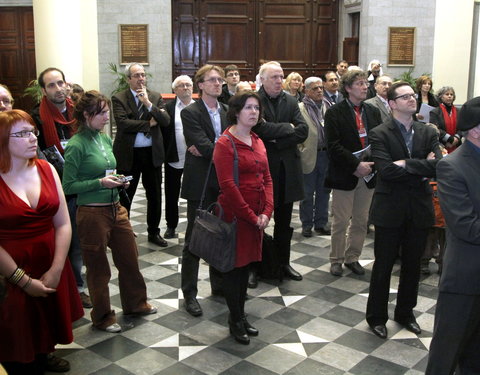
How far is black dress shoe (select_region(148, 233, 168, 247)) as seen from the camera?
6715 millimetres

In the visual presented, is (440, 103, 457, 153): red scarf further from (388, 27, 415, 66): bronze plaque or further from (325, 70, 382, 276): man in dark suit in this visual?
(388, 27, 415, 66): bronze plaque

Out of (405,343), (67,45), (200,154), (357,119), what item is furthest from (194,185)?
(67,45)

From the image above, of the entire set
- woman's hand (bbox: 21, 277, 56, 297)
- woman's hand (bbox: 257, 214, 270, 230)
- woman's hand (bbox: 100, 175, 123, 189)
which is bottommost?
woman's hand (bbox: 21, 277, 56, 297)

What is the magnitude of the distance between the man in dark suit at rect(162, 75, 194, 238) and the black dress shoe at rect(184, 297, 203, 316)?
2.17 metres

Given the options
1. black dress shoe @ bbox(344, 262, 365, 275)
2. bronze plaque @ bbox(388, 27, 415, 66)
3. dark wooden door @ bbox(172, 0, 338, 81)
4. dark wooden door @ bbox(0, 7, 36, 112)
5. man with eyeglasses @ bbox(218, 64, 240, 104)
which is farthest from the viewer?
dark wooden door @ bbox(0, 7, 36, 112)

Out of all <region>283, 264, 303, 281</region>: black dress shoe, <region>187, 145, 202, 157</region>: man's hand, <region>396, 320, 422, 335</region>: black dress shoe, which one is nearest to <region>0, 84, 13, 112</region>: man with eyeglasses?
<region>187, 145, 202, 157</region>: man's hand

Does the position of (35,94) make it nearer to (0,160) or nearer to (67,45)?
(67,45)

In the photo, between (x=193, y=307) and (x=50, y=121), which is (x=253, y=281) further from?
(x=50, y=121)

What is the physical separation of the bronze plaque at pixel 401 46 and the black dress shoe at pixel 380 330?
1157 cm

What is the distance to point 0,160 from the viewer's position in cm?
348

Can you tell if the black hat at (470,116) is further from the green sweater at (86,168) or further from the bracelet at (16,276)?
the bracelet at (16,276)

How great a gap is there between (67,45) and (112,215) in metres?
6.36

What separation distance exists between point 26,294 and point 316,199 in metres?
4.29

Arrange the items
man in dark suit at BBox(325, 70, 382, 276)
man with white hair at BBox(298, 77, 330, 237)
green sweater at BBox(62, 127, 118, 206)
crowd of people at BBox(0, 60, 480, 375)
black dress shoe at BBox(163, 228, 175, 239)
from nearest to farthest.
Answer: crowd of people at BBox(0, 60, 480, 375) → green sweater at BBox(62, 127, 118, 206) → man in dark suit at BBox(325, 70, 382, 276) → man with white hair at BBox(298, 77, 330, 237) → black dress shoe at BBox(163, 228, 175, 239)
